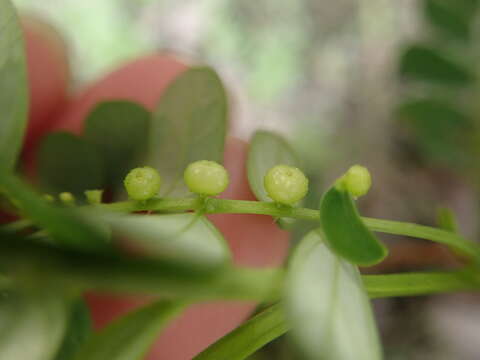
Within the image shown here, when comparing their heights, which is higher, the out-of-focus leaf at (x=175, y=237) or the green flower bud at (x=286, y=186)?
the green flower bud at (x=286, y=186)

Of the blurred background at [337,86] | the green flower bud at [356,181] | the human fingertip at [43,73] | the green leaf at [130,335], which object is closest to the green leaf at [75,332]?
the green leaf at [130,335]

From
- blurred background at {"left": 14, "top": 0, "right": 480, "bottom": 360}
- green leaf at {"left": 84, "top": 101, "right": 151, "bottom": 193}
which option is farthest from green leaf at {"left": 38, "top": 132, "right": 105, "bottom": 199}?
blurred background at {"left": 14, "top": 0, "right": 480, "bottom": 360}

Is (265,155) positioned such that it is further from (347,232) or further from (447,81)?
(447,81)

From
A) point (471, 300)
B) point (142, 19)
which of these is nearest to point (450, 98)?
point (471, 300)

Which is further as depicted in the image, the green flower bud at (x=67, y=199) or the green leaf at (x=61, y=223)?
the green flower bud at (x=67, y=199)

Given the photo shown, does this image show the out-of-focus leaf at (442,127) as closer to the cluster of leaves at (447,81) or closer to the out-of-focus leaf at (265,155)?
the cluster of leaves at (447,81)

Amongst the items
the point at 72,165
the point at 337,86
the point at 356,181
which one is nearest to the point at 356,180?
the point at 356,181

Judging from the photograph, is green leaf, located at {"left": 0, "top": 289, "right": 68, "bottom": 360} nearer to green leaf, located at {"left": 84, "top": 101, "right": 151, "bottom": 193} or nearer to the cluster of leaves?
green leaf, located at {"left": 84, "top": 101, "right": 151, "bottom": 193}
